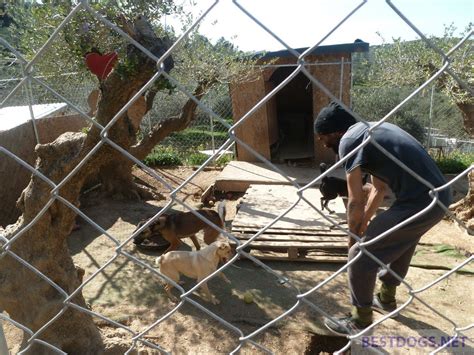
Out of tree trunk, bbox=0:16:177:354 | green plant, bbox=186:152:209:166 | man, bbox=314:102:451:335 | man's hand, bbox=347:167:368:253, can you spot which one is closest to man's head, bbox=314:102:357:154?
man, bbox=314:102:451:335

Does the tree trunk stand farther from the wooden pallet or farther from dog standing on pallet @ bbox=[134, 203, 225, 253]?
the wooden pallet

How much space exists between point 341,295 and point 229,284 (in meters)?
1.17

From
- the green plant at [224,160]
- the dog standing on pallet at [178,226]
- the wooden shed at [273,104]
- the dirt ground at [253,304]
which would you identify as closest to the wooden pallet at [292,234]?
the dirt ground at [253,304]

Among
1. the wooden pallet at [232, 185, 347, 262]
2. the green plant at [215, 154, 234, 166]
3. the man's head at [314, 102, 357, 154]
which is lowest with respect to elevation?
the wooden pallet at [232, 185, 347, 262]

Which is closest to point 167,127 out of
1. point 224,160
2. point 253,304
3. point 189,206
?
point 224,160

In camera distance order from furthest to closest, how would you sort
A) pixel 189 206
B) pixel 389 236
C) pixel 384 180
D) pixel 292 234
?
pixel 292 234 < pixel 384 180 < pixel 389 236 < pixel 189 206

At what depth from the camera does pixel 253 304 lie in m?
Result: 3.81

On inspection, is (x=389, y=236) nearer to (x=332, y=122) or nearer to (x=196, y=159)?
(x=332, y=122)

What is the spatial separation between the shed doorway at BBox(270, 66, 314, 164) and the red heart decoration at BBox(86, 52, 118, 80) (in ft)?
17.2

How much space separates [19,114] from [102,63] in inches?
121

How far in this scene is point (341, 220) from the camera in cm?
559

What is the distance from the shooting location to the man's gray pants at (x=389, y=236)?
2541mm

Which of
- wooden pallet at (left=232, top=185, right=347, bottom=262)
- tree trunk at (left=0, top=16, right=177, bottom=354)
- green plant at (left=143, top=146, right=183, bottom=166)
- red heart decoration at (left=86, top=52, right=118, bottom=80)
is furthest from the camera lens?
green plant at (left=143, top=146, right=183, bottom=166)

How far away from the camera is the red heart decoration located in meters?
3.92
